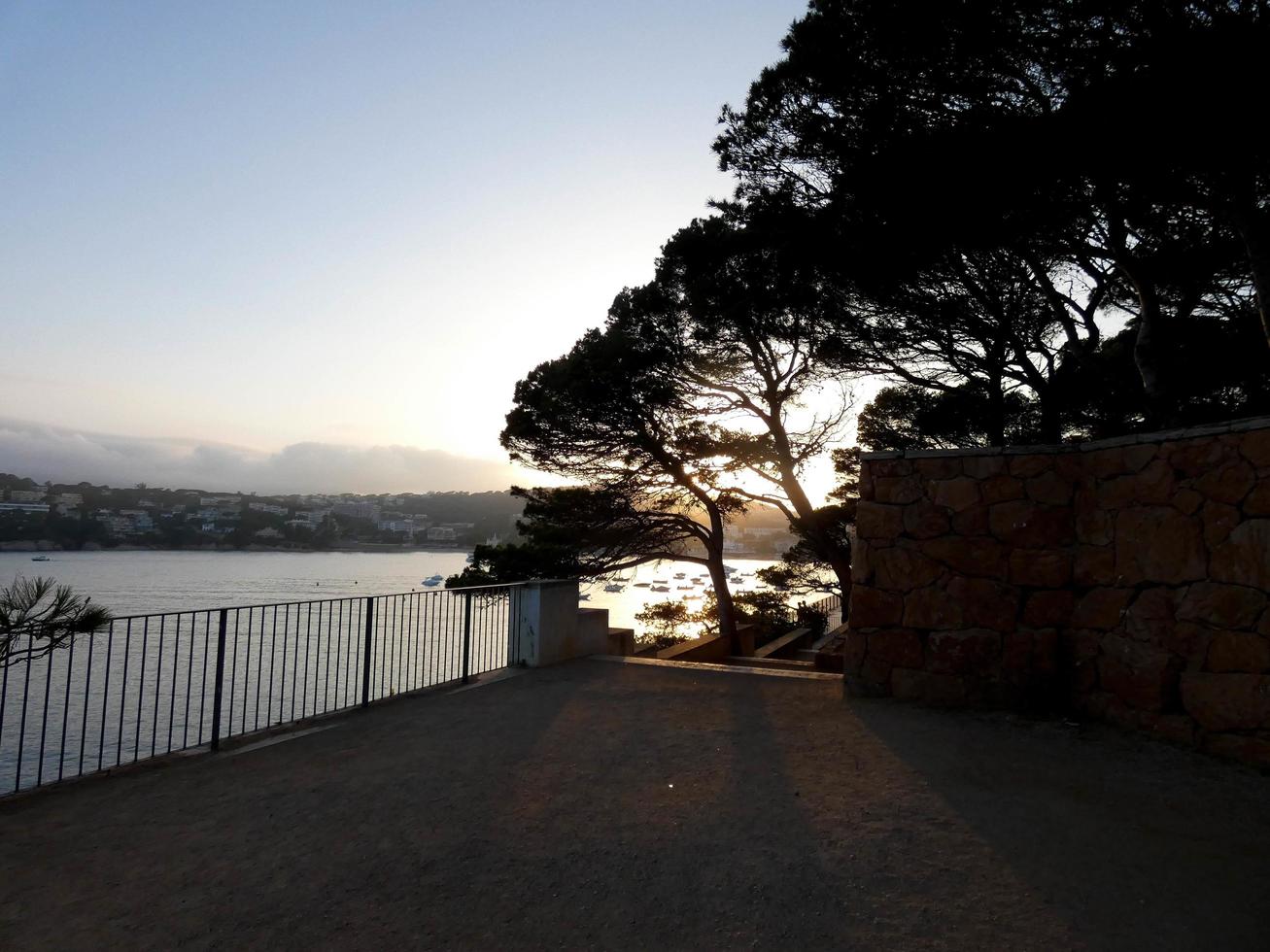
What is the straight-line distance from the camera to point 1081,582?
5094 mm

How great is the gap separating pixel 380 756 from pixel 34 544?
6108 cm

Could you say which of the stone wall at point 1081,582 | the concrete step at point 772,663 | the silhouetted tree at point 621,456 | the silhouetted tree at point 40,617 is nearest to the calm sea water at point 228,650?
the silhouetted tree at point 40,617

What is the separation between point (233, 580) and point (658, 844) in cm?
5193

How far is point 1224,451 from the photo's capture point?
4.22 m

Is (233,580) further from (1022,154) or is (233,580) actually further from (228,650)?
(1022,154)

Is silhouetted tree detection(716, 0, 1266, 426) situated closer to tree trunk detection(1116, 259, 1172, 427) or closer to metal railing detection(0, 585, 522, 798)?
tree trunk detection(1116, 259, 1172, 427)

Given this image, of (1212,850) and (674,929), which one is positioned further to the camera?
(1212,850)

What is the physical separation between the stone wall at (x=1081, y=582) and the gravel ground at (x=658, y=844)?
392mm

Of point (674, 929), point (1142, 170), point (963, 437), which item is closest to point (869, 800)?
point (674, 929)

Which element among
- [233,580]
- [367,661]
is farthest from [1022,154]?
[233,580]

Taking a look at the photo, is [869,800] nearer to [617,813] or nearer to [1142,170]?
[617,813]

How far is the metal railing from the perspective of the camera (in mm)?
4750

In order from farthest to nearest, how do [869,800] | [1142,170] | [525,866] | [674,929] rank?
1. [1142,170]
2. [869,800]
3. [525,866]
4. [674,929]

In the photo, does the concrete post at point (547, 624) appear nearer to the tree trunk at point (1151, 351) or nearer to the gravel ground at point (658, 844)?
the gravel ground at point (658, 844)
